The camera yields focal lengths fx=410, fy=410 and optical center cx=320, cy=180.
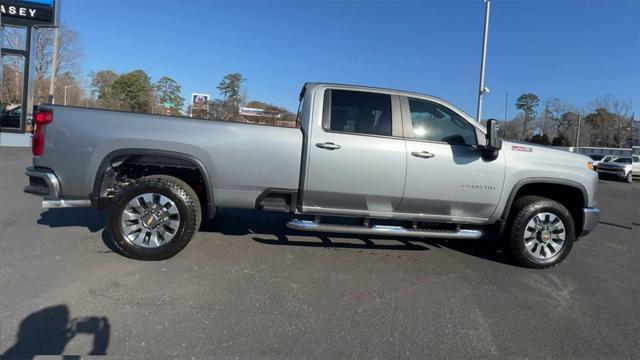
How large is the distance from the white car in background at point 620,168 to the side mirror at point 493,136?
28307 millimetres

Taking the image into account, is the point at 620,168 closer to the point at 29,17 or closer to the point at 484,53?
the point at 484,53

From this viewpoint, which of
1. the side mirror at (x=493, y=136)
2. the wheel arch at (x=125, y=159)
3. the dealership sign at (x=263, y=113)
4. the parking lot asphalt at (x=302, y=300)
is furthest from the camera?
the dealership sign at (x=263, y=113)

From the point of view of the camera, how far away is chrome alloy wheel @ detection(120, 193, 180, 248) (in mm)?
4465

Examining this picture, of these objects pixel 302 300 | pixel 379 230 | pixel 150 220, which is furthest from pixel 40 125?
pixel 379 230

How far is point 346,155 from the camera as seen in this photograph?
460cm

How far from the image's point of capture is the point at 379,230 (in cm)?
466

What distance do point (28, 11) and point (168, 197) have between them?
1910 cm

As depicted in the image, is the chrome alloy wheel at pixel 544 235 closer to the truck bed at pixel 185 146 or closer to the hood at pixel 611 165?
the truck bed at pixel 185 146

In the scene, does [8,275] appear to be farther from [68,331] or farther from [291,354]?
[291,354]

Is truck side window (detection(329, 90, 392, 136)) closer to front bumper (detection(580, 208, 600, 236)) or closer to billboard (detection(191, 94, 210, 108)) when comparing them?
front bumper (detection(580, 208, 600, 236))

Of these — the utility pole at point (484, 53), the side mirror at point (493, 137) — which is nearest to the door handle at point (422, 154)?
the side mirror at point (493, 137)

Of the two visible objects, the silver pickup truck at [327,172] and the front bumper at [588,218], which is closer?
the silver pickup truck at [327,172]

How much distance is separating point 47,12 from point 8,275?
18802 millimetres

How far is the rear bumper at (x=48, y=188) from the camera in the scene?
4332 mm
